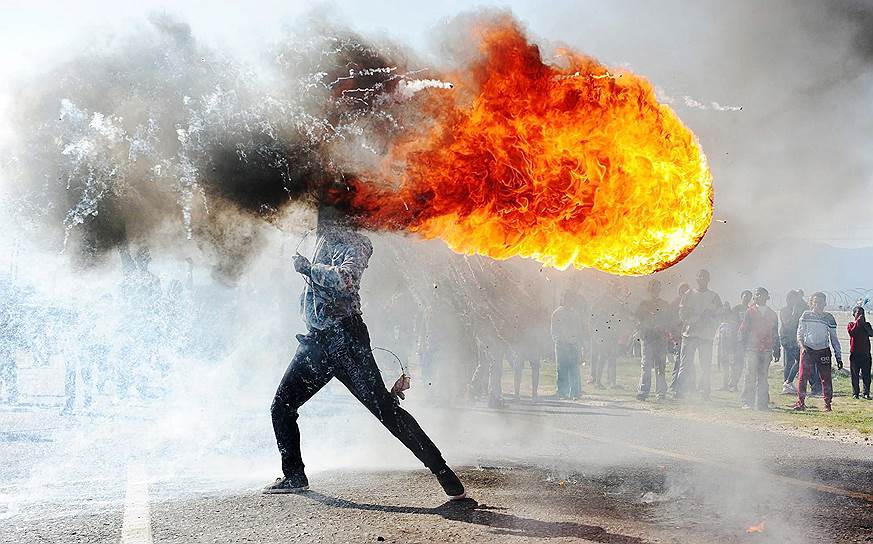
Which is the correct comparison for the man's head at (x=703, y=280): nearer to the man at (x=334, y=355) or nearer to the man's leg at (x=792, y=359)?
the man's leg at (x=792, y=359)

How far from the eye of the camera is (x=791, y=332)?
1427 centimetres

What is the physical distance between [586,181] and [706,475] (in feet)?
7.68

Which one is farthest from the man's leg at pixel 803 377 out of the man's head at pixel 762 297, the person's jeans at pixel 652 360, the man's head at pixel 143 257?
the man's head at pixel 143 257

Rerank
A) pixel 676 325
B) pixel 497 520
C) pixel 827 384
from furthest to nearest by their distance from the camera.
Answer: pixel 676 325
pixel 827 384
pixel 497 520

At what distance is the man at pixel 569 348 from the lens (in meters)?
13.4

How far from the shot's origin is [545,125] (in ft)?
20.5

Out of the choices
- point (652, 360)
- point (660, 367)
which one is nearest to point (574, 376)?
point (652, 360)

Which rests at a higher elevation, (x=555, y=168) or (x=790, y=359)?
(x=555, y=168)

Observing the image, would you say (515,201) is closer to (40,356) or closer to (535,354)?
(535,354)

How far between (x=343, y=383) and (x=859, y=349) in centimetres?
1063

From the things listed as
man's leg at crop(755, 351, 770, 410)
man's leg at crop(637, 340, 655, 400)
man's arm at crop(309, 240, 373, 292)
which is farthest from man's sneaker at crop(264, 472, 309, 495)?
man's leg at crop(637, 340, 655, 400)

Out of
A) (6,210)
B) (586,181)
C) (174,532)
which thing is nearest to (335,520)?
(174,532)

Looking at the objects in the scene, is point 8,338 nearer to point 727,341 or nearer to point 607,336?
point 607,336

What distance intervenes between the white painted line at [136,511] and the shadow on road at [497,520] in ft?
3.37
